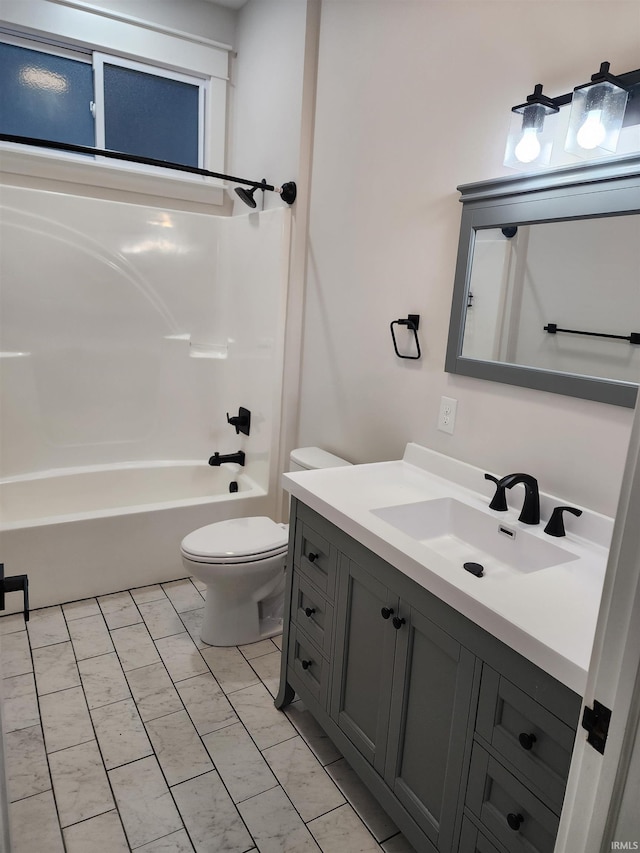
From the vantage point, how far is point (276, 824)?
1550 millimetres

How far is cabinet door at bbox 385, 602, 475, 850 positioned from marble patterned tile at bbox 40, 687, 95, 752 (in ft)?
3.41

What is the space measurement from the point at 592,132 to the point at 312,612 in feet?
5.10

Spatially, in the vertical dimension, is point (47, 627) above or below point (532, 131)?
below

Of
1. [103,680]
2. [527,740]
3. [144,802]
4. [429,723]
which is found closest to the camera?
[527,740]

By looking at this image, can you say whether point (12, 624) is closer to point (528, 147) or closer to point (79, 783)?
point (79, 783)

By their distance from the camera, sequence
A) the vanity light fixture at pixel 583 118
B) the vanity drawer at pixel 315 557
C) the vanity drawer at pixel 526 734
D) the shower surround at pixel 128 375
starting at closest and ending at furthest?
the vanity drawer at pixel 526 734 → the vanity light fixture at pixel 583 118 → the vanity drawer at pixel 315 557 → the shower surround at pixel 128 375

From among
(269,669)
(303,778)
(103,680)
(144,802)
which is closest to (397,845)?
(303,778)

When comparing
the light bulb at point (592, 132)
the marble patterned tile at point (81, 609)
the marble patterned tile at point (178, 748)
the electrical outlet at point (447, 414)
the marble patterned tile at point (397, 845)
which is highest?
the light bulb at point (592, 132)

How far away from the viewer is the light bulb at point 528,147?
60.6 inches

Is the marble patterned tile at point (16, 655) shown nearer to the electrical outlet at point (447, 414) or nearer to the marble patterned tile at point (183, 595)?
the marble patterned tile at point (183, 595)

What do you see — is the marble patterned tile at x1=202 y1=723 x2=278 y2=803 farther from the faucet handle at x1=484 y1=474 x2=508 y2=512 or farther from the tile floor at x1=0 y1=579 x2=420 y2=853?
the faucet handle at x1=484 y1=474 x2=508 y2=512

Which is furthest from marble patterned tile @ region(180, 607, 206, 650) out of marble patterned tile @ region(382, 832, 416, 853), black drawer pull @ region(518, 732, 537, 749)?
black drawer pull @ region(518, 732, 537, 749)

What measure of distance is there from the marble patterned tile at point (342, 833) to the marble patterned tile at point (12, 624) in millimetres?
1487

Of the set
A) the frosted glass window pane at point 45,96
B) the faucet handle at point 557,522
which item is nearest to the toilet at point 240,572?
the faucet handle at point 557,522
